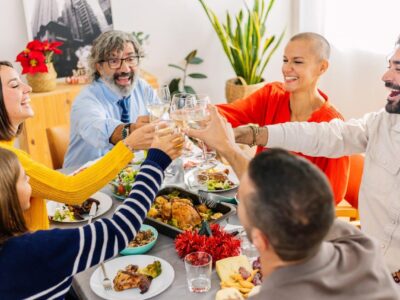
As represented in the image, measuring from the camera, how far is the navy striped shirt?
4.09ft

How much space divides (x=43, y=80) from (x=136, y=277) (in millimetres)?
2626

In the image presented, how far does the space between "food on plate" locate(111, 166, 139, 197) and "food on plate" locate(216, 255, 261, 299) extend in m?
0.73

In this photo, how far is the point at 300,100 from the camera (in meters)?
2.70

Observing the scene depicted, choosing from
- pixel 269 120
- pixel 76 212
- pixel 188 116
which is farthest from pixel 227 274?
pixel 269 120

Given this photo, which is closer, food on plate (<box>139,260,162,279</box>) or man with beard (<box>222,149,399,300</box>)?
man with beard (<box>222,149,399,300</box>)

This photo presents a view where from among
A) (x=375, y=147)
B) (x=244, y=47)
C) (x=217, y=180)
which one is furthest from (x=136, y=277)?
(x=244, y=47)

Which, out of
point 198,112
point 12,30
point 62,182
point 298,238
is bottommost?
point 62,182

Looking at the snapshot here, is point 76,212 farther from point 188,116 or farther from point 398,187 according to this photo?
point 398,187

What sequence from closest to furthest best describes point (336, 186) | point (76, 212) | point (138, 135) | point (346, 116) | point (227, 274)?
point (227, 274) < point (138, 135) < point (76, 212) < point (336, 186) < point (346, 116)

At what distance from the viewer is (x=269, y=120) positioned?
9.16 feet

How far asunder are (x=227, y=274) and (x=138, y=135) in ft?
2.09

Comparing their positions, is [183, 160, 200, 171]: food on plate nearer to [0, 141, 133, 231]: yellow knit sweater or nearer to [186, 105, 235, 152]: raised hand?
[0, 141, 133, 231]: yellow knit sweater

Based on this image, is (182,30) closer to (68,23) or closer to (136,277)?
(68,23)

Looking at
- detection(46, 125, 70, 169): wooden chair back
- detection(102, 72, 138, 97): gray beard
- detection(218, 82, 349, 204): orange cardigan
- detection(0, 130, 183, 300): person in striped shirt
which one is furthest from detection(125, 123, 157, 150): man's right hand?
detection(46, 125, 70, 169): wooden chair back
